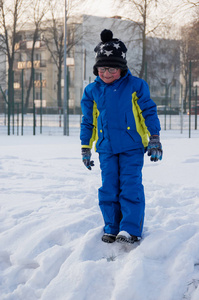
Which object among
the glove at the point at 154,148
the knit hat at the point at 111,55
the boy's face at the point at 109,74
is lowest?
the glove at the point at 154,148

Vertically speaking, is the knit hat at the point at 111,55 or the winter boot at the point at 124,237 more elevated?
the knit hat at the point at 111,55

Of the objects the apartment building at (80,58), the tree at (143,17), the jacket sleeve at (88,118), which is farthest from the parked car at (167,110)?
the jacket sleeve at (88,118)

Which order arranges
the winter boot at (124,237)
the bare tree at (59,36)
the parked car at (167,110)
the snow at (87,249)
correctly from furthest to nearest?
the bare tree at (59,36) → the parked car at (167,110) → the winter boot at (124,237) → the snow at (87,249)

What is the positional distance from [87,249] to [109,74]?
1259mm

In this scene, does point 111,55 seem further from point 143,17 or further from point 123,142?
point 143,17

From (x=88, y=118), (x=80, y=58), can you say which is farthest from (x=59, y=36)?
(x=88, y=118)

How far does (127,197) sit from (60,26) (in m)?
39.3

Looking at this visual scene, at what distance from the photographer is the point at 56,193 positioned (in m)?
5.24

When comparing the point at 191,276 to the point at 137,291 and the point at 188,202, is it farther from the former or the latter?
the point at 188,202

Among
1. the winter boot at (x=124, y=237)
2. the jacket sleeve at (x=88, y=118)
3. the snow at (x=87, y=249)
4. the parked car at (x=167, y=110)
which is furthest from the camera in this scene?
the parked car at (x=167, y=110)

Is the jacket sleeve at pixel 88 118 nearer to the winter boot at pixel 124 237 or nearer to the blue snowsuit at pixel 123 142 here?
the blue snowsuit at pixel 123 142

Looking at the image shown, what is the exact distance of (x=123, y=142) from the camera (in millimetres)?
3201

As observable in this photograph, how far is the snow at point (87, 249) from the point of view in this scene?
8.14ft

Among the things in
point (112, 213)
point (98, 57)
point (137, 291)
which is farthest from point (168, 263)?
point (98, 57)
